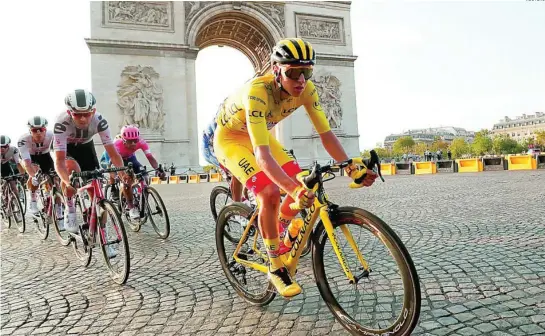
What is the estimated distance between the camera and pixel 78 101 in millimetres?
3955

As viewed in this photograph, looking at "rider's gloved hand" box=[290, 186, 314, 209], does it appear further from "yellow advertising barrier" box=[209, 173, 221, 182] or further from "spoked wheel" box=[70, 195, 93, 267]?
"yellow advertising barrier" box=[209, 173, 221, 182]

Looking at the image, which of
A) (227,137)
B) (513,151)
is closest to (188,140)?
(227,137)

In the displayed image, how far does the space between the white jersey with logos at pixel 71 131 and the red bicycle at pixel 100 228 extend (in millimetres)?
448

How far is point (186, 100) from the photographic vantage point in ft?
79.8

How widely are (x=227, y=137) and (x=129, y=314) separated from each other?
1334 millimetres

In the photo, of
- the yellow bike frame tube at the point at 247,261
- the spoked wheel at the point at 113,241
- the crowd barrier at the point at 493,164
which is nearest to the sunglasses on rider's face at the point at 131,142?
the spoked wheel at the point at 113,241

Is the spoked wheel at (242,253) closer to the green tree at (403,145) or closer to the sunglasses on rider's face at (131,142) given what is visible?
the sunglasses on rider's face at (131,142)

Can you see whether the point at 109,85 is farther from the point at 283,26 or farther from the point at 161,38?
the point at 283,26

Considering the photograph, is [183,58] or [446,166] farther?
[183,58]

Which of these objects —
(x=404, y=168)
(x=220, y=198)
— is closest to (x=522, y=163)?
(x=404, y=168)

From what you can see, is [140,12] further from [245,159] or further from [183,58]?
[245,159]

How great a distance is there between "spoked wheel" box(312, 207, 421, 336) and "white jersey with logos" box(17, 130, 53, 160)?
17.7 feet

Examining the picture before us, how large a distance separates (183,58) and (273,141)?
22606mm

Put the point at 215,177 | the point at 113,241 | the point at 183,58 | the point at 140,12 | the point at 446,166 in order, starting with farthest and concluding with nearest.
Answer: the point at 215,177, the point at 183,58, the point at 140,12, the point at 446,166, the point at 113,241
